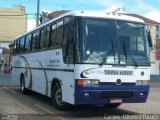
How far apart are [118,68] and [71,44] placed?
64.8 inches

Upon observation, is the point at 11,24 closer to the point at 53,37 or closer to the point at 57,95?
the point at 53,37

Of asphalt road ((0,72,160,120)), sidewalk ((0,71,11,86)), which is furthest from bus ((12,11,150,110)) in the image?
sidewalk ((0,71,11,86))

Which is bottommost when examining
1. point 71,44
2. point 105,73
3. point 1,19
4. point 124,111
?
point 124,111

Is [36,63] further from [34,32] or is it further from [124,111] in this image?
[124,111]

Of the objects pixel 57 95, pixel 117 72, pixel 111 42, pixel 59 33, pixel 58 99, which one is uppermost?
pixel 59 33

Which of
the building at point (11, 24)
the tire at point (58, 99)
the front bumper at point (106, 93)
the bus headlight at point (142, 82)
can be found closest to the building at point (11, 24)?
the building at point (11, 24)

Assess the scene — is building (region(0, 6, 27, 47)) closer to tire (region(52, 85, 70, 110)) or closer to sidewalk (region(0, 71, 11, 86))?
sidewalk (region(0, 71, 11, 86))

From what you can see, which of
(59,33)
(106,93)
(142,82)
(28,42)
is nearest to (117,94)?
(106,93)

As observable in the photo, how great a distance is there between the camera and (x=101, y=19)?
13664mm

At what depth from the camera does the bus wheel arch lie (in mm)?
14672

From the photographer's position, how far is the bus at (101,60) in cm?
1305

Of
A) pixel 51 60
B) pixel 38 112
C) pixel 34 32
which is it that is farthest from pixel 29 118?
pixel 34 32

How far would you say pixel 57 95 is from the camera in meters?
15.1

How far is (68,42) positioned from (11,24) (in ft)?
319
